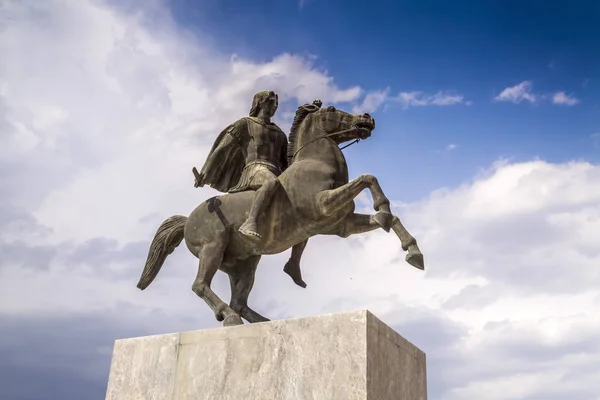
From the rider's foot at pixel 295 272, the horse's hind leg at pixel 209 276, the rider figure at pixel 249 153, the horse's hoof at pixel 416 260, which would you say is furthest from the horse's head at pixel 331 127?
the horse's hoof at pixel 416 260

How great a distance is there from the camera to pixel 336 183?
24.6ft

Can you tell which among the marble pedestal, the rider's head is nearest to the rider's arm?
the rider's head

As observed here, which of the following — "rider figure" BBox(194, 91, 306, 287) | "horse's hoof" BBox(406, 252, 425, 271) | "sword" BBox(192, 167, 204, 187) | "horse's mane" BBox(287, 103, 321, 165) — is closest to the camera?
"horse's hoof" BBox(406, 252, 425, 271)

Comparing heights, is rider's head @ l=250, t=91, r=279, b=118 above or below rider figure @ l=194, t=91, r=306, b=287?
Answer: above

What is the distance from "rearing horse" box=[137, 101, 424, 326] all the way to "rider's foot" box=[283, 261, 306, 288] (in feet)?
1.37

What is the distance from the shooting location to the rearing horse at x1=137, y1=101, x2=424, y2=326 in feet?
23.4

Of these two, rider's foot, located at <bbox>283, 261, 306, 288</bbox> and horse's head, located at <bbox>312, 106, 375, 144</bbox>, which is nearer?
horse's head, located at <bbox>312, 106, 375, 144</bbox>

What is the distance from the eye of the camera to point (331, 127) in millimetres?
8023

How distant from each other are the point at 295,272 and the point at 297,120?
6.48ft

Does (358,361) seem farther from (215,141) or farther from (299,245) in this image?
(215,141)

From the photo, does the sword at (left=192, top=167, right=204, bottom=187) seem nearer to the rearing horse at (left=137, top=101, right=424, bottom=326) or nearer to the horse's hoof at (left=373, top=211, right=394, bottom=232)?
the rearing horse at (left=137, top=101, right=424, bottom=326)

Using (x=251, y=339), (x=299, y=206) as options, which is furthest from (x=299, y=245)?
(x=251, y=339)

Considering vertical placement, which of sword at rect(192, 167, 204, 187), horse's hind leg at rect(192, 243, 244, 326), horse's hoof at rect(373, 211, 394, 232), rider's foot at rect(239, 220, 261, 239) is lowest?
horse's hind leg at rect(192, 243, 244, 326)

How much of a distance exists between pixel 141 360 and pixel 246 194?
229 cm
